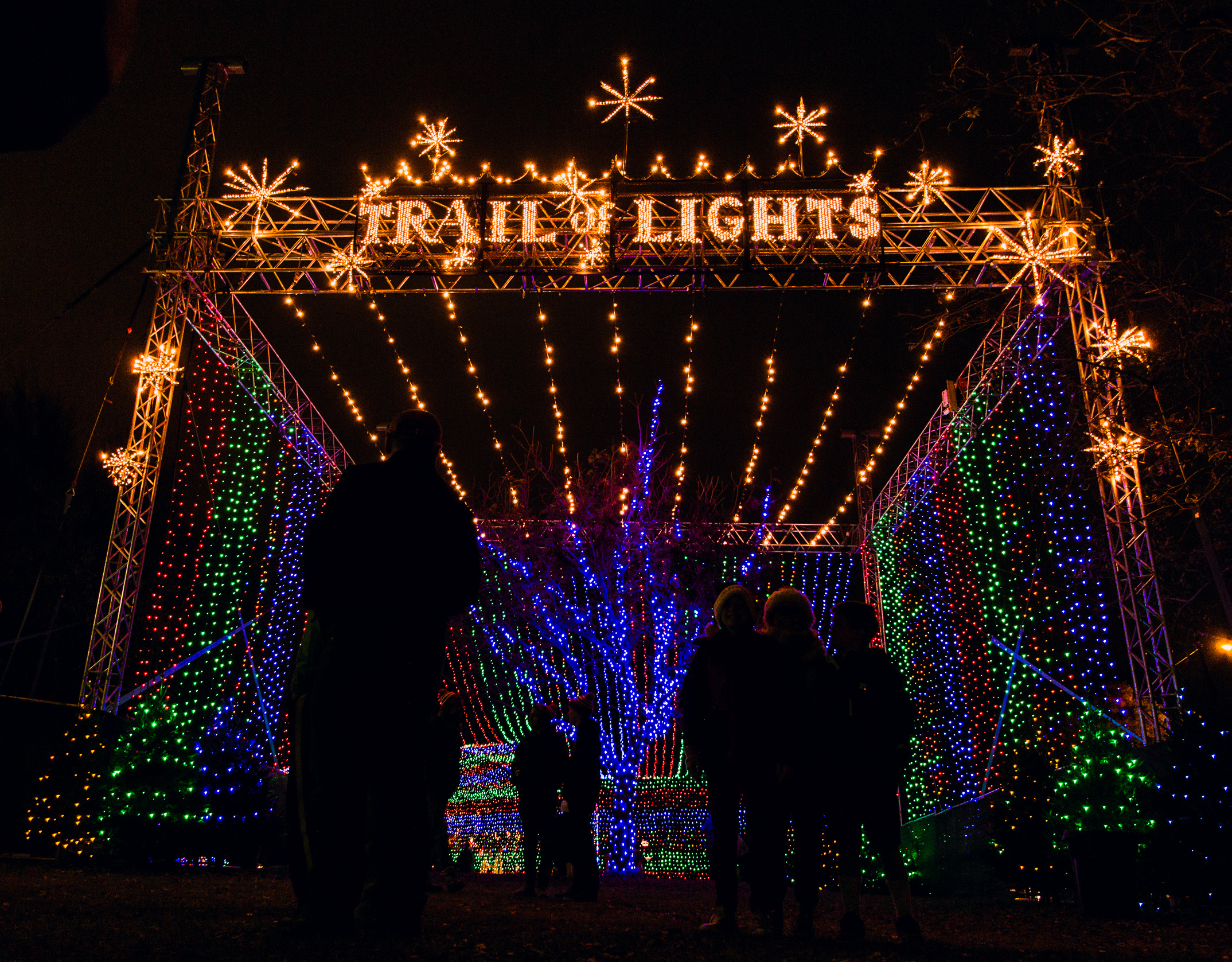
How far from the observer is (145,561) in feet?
33.5

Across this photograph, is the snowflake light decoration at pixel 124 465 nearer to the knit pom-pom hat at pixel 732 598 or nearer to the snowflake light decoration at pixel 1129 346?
the knit pom-pom hat at pixel 732 598

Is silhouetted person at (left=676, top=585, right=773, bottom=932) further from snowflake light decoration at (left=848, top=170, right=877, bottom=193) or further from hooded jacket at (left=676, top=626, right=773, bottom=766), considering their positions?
snowflake light decoration at (left=848, top=170, right=877, bottom=193)

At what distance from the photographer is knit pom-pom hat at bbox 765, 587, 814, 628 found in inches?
164

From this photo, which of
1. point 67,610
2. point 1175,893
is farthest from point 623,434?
point 67,610

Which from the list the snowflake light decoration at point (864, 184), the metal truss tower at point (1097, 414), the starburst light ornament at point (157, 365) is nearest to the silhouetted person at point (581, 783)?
the metal truss tower at point (1097, 414)

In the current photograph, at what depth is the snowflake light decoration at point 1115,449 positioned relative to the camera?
6.94 meters

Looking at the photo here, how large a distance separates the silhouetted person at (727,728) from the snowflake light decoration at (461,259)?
8080mm

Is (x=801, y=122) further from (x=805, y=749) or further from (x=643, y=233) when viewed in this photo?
(x=805, y=749)

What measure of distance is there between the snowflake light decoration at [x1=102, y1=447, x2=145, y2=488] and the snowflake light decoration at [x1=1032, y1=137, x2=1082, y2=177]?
31.6ft

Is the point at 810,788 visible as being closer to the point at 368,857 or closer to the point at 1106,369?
the point at 368,857

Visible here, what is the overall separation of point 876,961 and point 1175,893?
4450 millimetres

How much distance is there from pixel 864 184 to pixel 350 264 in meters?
6.38

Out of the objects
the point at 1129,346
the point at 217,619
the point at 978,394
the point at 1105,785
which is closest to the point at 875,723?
the point at 1105,785

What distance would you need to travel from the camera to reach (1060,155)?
6.69m
